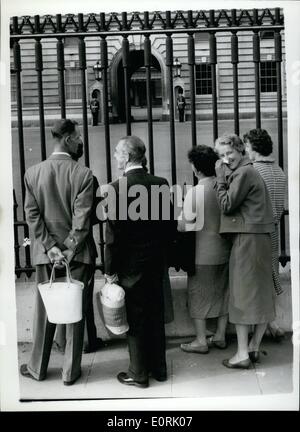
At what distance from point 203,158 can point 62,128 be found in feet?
3.05

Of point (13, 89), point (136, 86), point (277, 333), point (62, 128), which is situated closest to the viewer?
point (62, 128)

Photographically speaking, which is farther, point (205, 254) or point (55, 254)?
point (205, 254)

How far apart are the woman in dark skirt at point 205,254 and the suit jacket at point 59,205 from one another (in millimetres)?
679

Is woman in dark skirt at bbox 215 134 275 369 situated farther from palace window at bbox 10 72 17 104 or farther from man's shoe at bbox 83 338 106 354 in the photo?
palace window at bbox 10 72 17 104

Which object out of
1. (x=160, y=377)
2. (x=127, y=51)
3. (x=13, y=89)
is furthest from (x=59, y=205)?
(x=160, y=377)

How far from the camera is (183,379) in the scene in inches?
149

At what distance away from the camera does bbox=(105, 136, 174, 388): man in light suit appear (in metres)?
3.57

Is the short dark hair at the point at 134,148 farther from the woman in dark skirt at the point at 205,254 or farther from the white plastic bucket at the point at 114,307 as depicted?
the white plastic bucket at the point at 114,307

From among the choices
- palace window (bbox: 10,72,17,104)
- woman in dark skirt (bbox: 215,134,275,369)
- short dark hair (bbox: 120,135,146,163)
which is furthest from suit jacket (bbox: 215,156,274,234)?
palace window (bbox: 10,72,17,104)

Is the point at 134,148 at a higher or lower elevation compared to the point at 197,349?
higher

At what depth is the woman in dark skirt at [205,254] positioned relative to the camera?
12.7ft

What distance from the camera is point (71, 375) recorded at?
3758 millimetres

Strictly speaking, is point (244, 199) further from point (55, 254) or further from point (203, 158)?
point (55, 254)

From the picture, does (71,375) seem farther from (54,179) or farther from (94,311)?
(54,179)
